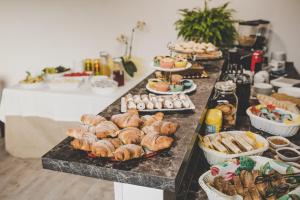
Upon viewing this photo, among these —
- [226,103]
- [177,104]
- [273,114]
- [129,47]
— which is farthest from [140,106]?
[129,47]

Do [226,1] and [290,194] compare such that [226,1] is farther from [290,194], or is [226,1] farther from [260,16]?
[290,194]

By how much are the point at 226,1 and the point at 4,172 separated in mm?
3270

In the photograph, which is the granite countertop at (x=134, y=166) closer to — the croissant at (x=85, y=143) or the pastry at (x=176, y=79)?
the croissant at (x=85, y=143)

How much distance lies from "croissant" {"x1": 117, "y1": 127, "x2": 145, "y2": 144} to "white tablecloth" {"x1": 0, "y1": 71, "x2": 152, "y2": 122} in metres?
2.10

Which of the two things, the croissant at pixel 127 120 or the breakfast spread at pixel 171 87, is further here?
the breakfast spread at pixel 171 87

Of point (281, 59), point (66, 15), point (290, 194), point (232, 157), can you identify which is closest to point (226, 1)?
point (281, 59)

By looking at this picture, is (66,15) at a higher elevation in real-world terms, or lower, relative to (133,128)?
higher

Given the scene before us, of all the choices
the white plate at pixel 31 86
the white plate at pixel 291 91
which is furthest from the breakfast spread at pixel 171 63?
the white plate at pixel 31 86

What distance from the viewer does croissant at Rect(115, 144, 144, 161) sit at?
104cm

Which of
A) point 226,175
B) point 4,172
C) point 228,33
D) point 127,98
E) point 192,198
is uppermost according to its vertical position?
point 228,33

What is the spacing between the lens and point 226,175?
1.26 metres

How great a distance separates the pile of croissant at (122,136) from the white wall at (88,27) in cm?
300

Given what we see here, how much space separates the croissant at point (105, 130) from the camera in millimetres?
1179

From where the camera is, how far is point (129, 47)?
441 centimetres
